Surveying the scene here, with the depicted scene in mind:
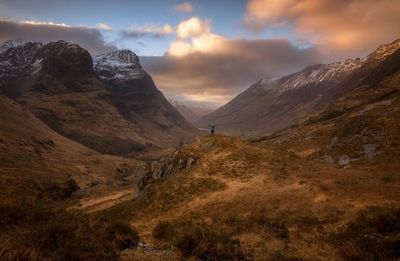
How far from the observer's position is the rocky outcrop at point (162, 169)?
4788cm

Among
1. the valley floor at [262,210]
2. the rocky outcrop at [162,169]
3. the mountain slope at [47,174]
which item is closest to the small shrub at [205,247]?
the valley floor at [262,210]

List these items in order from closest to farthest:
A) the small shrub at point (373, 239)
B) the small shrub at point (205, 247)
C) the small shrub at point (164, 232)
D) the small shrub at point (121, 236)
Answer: the small shrub at point (373, 239) → the small shrub at point (205, 247) → the small shrub at point (121, 236) → the small shrub at point (164, 232)

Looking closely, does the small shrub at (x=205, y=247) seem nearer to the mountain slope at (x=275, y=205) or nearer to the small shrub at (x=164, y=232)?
the mountain slope at (x=275, y=205)

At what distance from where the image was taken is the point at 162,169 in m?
49.8

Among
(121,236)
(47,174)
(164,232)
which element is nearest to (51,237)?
(121,236)

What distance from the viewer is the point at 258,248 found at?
19.8m

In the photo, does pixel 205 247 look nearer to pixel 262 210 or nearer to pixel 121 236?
pixel 121 236

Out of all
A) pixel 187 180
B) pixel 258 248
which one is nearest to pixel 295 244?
pixel 258 248

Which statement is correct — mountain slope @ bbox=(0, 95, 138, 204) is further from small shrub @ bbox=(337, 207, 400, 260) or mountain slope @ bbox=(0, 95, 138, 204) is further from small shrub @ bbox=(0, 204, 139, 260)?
small shrub @ bbox=(337, 207, 400, 260)

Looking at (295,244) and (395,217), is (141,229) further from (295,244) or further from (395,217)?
(395,217)

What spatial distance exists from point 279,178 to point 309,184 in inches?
206

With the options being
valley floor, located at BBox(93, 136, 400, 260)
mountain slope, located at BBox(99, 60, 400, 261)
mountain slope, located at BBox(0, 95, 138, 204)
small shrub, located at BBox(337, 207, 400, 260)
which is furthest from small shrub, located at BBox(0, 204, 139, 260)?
mountain slope, located at BBox(0, 95, 138, 204)

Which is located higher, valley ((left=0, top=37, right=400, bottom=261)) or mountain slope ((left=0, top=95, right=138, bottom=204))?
valley ((left=0, top=37, right=400, bottom=261))

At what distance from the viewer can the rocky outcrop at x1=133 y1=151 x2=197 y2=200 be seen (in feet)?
157
